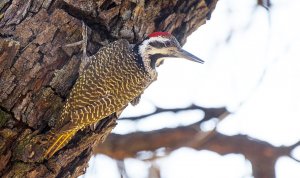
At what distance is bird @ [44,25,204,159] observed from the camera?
8.04ft

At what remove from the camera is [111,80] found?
2.88m

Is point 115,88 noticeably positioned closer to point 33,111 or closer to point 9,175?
point 33,111

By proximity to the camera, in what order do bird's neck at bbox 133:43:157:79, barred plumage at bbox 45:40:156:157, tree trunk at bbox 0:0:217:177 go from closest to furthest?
tree trunk at bbox 0:0:217:177
barred plumage at bbox 45:40:156:157
bird's neck at bbox 133:43:157:79

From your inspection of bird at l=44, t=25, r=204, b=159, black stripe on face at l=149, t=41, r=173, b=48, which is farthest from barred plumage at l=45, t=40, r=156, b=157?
black stripe on face at l=149, t=41, r=173, b=48

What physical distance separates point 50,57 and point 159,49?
2.86 ft

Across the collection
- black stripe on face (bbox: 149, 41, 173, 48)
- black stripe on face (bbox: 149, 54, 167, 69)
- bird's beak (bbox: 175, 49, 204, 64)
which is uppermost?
black stripe on face (bbox: 149, 41, 173, 48)

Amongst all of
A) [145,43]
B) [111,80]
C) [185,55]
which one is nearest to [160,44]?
[145,43]

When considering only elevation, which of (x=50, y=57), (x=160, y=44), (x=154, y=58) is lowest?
(x=154, y=58)

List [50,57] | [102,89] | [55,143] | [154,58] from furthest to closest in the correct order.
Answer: [154,58] → [102,89] → [50,57] → [55,143]

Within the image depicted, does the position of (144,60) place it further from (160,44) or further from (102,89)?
(102,89)

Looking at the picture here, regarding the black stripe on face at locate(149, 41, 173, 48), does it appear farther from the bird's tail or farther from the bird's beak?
the bird's tail

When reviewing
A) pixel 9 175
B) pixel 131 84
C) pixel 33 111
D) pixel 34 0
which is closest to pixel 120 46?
pixel 131 84

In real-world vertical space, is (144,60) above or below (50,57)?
below

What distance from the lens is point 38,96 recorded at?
2.30m
